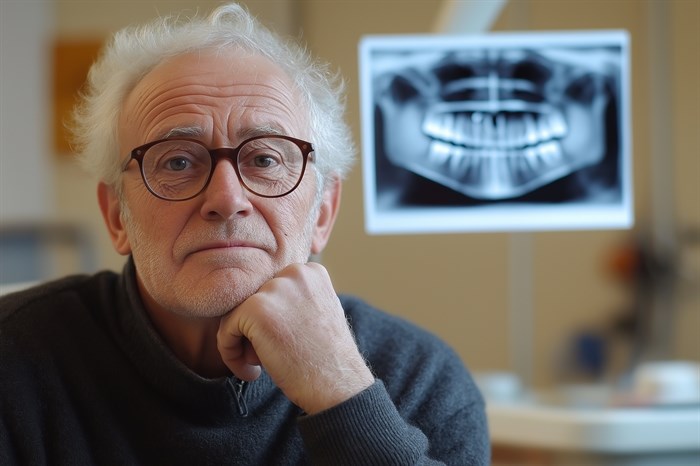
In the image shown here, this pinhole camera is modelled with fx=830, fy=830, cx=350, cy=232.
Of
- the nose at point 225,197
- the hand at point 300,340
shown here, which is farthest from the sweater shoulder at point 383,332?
the nose at point 225,197

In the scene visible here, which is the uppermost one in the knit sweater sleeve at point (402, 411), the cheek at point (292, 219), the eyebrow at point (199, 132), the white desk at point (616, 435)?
the eyebrow at point (199, 132)

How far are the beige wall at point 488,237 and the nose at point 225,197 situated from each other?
928 millimetres

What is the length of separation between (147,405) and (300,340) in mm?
265

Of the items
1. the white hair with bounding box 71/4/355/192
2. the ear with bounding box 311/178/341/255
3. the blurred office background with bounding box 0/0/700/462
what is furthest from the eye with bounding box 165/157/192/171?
the blurred office background with bounding box 0/0/700/462

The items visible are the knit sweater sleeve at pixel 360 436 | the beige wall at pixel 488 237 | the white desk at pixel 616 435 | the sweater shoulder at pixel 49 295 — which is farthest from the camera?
the beige wall at pixel 488 237

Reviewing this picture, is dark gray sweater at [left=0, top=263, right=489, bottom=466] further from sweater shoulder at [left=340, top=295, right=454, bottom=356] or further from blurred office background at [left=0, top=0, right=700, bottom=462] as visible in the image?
blurred office background at [left=0, top=0, right=700, bottom=462]

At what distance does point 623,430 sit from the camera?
4.90 feet

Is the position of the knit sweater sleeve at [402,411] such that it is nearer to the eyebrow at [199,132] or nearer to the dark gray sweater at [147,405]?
the dark gray sweater at [147,405]

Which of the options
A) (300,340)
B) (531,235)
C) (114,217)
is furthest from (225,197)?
(531,235)

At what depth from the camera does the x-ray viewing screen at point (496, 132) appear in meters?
1.77

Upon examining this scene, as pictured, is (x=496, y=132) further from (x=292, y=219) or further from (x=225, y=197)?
(x=225, y=197)

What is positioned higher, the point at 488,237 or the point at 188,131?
the point at 188,131

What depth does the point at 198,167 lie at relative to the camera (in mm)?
1125

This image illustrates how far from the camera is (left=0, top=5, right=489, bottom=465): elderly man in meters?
1.05
